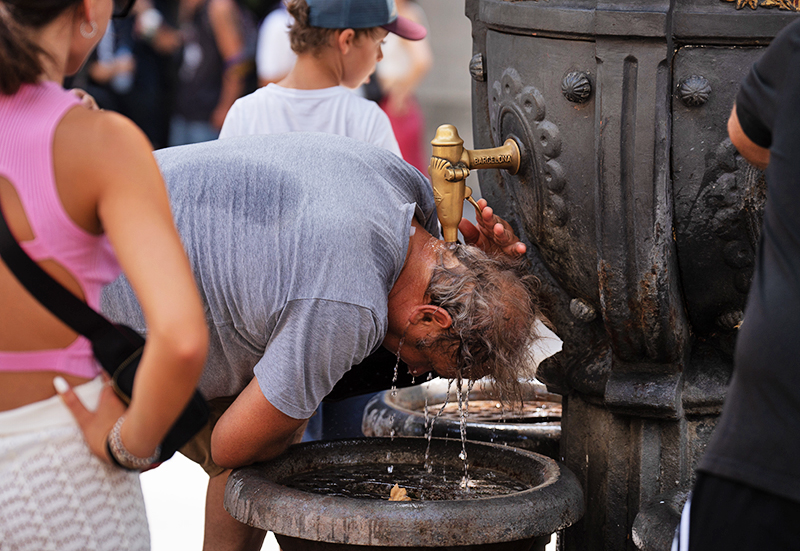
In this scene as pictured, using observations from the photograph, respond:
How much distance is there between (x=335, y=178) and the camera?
2.03 m

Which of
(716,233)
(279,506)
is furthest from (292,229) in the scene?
(716,233)

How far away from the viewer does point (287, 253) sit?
6.40 ft

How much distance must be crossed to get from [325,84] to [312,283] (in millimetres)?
1317

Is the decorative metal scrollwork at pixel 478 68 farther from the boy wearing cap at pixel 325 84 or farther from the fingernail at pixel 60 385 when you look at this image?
the fingernail at pixel 60 385

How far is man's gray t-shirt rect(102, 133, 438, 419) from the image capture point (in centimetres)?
192

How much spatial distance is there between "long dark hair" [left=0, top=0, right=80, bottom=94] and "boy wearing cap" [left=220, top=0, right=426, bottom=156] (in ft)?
5.54

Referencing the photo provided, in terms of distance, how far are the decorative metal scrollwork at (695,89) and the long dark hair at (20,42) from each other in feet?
3.91

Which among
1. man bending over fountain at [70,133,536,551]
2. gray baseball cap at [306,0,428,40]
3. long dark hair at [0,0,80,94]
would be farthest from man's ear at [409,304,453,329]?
gray baseball cap at [306,0,428,40]

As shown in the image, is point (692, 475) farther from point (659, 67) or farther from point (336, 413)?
point (336, 413)

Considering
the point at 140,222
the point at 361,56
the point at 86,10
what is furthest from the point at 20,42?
the point at 361,56

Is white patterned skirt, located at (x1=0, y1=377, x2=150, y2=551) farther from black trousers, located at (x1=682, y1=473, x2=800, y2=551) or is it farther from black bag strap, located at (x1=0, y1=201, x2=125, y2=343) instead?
black trousers, located at (x1=682, y1=473, x2=800, y2=551)

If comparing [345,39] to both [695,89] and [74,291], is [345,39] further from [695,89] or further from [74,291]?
[74,291]

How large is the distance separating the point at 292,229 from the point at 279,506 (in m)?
0.51

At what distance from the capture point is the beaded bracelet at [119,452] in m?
1.32
